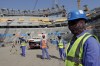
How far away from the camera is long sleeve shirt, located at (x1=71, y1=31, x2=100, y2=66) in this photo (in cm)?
313

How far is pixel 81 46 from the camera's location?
10.8 feet

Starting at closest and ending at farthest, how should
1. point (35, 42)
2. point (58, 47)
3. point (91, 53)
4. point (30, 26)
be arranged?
point (91, 53), point (58, 47), point (35, 42), point (30, 26)

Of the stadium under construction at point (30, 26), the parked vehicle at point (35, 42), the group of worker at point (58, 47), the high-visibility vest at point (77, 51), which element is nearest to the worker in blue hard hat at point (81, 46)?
the high-visibility vest at point (77, 51)

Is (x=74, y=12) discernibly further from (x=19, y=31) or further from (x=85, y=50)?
(x=19, y=31)

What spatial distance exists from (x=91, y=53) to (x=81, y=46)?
203 mm

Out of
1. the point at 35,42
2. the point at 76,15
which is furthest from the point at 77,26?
the point at 35,42

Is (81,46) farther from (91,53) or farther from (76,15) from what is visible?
(76,15)

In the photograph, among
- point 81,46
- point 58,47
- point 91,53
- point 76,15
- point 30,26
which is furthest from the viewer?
point 30,26

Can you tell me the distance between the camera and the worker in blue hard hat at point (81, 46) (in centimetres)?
315

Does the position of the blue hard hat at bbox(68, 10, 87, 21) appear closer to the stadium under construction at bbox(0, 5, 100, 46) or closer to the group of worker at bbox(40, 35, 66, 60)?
the group of worker at bbox(40, 35, 66, 60)

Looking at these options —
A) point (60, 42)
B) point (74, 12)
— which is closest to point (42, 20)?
point (60, 42)

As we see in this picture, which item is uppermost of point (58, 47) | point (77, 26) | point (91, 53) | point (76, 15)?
point (76, 15)

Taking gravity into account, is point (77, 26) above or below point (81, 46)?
above

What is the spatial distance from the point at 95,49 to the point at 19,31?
7595cm
